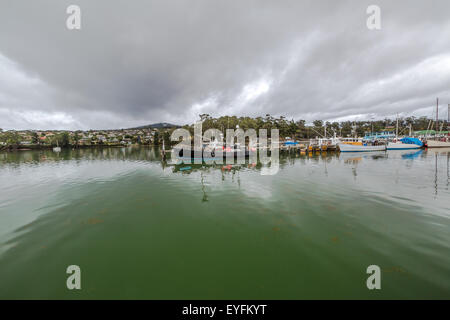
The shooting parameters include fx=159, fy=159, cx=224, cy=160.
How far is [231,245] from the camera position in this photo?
18.6 ft

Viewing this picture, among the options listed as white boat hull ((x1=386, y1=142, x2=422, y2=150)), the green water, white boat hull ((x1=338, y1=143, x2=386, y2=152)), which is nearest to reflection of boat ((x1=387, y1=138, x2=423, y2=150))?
white boat hull ((x1=386, y1=142, x2=422, y2=150))

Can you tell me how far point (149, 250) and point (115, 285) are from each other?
1372 mm

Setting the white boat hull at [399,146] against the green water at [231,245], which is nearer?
the green water at [231,245]

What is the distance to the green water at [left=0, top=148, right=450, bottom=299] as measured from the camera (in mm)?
3988

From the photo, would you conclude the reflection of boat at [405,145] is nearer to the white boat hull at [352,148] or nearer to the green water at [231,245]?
the white boat hull at [352,148]

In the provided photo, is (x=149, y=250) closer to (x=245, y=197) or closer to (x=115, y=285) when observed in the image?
(x=115, y=285)

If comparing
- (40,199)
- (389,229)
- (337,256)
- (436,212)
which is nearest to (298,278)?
(337,256)

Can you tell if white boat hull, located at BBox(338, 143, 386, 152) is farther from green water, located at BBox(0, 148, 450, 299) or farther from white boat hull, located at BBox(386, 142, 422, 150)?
green water, located at BBox(0, 148, 450, 299)

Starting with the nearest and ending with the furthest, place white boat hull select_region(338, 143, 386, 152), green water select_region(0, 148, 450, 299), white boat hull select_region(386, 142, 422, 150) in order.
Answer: green water select_region(0, 148, 450, 299)
white boat hull select_region(338, 143, 386, 152)
white boat hull select_region(386, 142, 422, 150)

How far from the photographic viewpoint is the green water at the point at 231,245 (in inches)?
157

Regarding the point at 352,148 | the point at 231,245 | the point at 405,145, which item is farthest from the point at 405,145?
the point at 231,245

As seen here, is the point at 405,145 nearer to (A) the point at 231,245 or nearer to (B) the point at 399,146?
(B) the point at 399,146

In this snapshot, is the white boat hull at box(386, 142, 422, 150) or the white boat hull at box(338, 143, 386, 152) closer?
the white boat hull at box(338, 143, 386, 152)

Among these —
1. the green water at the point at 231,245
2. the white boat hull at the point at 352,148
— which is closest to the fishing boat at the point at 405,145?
the white boat hull at the point at 352,148
